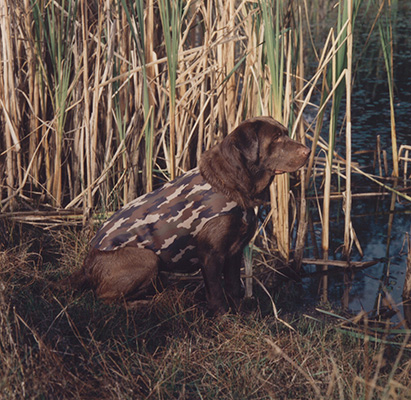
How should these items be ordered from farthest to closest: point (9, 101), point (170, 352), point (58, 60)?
point (9, 101)
point (58, 60)
point (170, 352)

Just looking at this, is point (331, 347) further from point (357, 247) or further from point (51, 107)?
point (51, 107)

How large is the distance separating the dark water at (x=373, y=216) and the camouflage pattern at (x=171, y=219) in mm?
1115

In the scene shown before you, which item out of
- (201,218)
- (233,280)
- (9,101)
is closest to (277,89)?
(201,218)

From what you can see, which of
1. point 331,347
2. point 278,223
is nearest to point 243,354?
point 331,347

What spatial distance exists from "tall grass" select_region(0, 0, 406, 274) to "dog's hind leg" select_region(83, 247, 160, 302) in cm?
75

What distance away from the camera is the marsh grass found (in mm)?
2426

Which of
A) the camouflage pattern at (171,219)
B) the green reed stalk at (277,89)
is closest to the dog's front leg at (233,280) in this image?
the camouflage pattern at (171,219)

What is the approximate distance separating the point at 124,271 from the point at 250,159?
899 millimetres

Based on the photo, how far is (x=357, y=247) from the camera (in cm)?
454

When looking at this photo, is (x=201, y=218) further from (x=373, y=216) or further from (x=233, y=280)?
(x=373, y=216)

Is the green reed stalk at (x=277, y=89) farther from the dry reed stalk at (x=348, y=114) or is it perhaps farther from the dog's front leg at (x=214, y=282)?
the dog's front leg at (x=214, y=282)

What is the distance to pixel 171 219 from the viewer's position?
3.39 metres

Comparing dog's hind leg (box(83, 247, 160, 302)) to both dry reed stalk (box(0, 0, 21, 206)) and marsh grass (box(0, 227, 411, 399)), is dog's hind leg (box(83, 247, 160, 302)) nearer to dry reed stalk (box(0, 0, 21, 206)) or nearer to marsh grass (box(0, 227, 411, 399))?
marsh grass (box(0, 227, 411, 399))

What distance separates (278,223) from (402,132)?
348cm
